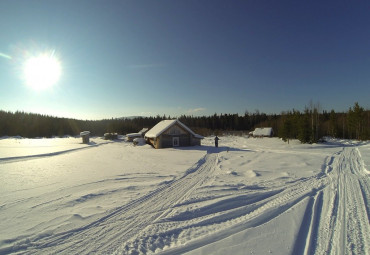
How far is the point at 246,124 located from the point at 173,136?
70.5 metres

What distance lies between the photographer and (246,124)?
9094 cm

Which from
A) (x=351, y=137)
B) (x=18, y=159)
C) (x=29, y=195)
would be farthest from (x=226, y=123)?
(x=29, y=195)

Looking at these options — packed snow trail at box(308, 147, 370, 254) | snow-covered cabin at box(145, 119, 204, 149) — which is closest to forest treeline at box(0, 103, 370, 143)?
snow-covered cabin at box(145, 119, 204, 149)

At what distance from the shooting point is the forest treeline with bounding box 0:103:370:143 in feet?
121

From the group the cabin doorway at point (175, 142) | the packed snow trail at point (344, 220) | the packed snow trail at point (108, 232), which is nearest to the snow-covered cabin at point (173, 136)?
the cabin doorway at point (175, 142)

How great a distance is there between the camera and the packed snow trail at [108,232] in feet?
15.0

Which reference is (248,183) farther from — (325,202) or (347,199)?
(347,199)

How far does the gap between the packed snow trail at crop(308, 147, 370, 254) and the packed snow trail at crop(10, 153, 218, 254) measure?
4629 mm

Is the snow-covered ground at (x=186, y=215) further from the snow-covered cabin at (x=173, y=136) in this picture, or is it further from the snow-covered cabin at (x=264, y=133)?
the snow-covered cabin at (x=264, y=133)

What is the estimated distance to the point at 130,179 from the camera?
10.6 metres

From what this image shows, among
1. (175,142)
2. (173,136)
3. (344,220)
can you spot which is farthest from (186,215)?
(175,142)

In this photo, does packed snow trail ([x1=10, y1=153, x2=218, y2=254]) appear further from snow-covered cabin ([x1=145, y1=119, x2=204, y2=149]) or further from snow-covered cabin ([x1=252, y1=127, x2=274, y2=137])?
snow-covered cabin ([x1=252, y1=127, x2=274, y2=137])

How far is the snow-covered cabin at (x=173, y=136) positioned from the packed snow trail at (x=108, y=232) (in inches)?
A: 779

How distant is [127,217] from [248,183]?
630 cm
